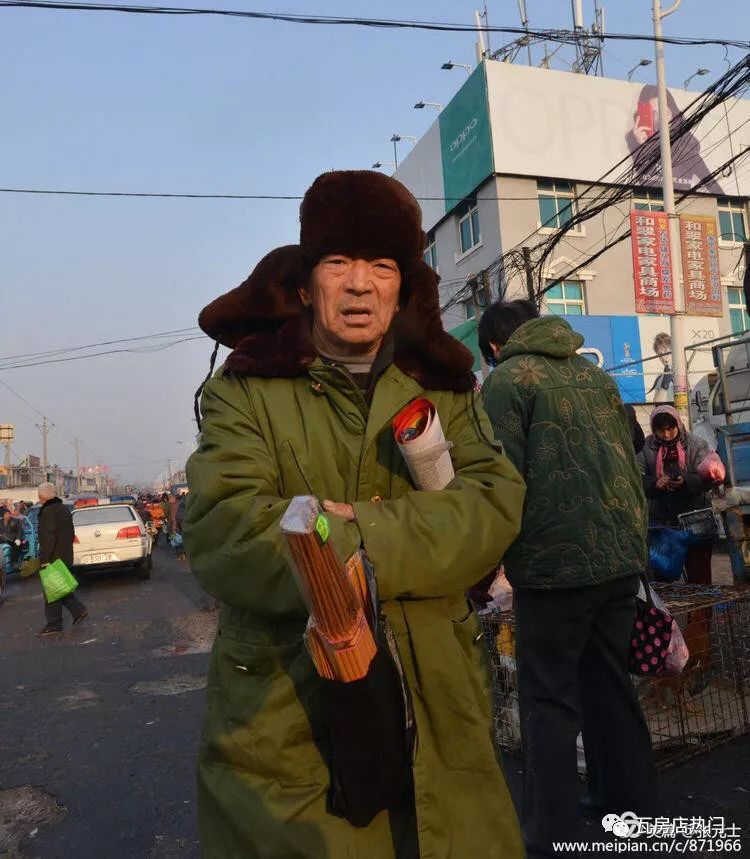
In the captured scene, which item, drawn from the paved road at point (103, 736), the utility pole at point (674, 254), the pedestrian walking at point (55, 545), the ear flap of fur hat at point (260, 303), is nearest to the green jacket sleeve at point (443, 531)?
the ear flap of fur hat at point (260, 303)

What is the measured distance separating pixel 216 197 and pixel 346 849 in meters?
14.4

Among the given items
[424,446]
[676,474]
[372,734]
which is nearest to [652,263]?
[676,474]

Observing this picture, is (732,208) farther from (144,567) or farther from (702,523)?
(702,523)

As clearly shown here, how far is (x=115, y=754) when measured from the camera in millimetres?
3957

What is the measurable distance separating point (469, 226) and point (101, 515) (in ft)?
48.7

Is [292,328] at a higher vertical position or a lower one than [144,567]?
higher

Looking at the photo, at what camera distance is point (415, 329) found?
1717 mm

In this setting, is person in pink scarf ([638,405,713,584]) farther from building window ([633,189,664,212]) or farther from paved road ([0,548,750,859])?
building window ([633,189,664,212])

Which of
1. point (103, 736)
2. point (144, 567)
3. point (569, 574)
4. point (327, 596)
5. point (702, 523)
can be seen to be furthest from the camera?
point (144, 567)

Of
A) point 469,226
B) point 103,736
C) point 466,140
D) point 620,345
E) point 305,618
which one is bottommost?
point 103,736

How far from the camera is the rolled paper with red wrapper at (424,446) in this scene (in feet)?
4.61

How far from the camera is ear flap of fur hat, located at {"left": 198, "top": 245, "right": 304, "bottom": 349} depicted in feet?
5.37

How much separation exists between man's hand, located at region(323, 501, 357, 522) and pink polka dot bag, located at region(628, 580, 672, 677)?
167cm

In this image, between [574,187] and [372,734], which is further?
[574,187]
